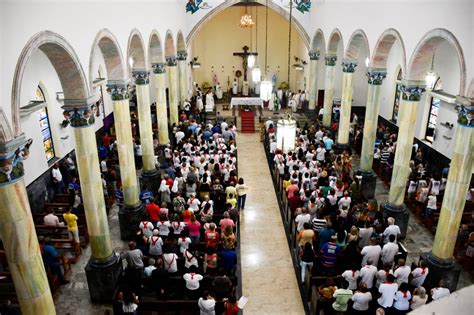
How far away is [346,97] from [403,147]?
5.68 m

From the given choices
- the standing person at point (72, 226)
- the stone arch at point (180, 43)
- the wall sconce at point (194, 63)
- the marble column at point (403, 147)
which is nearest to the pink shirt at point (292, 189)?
the marble column at point (403, 147)

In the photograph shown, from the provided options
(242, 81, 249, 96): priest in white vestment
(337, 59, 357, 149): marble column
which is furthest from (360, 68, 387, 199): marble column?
(242, 81, 249, 96): priest in white vestment

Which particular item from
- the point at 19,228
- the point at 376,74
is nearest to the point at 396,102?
the point at 376,74

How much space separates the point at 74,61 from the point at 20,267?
402 centimetres

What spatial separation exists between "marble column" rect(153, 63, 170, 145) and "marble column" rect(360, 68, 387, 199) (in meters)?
8.05

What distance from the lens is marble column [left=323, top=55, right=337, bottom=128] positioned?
19.6 metres

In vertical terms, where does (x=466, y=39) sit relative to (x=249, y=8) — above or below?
below

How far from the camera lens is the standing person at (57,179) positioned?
1381 centimetres

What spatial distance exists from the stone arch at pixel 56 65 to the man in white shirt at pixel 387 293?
6804mm

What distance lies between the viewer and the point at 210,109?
25.4m

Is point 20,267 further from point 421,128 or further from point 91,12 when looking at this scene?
point 421,128

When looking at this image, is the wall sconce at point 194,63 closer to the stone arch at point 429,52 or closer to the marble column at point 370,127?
the marble column at point 370,127

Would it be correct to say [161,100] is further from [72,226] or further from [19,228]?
[19,228]

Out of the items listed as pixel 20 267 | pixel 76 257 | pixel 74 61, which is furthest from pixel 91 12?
pixel 76 257
